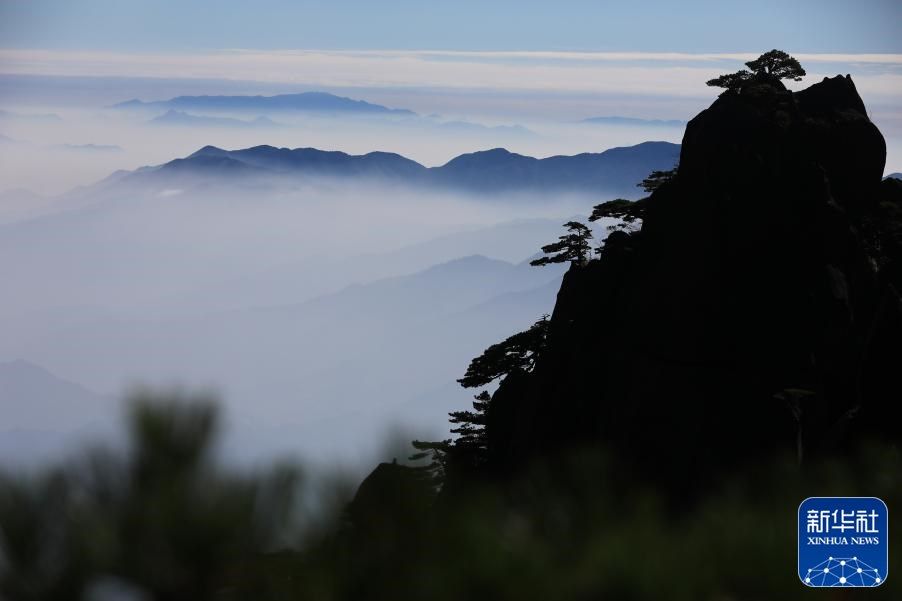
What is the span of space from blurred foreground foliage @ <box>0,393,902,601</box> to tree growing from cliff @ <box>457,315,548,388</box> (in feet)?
94.2

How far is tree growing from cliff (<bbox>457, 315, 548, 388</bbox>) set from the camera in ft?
109

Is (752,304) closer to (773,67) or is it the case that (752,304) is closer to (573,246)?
(773,67)

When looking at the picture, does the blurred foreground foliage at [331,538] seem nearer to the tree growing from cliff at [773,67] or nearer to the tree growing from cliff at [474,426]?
the tree growing from cliff at [773,67]

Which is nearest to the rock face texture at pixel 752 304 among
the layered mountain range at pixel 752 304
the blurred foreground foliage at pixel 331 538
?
the layered mountain range at pixel 752 304

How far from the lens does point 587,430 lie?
23.4 metres

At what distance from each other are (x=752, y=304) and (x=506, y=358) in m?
14.0

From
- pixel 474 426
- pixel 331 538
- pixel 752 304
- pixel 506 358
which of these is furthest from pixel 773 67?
pixel 331 538

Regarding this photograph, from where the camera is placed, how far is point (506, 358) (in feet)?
109

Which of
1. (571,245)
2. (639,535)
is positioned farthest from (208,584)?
Result: (571,245)

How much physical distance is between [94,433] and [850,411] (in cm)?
1852

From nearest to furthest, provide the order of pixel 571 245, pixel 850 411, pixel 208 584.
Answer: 1. pixel 208 584
2. pixel 850 411
3. pixel 571 245

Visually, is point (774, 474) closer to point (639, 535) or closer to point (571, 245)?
point (639, 535)

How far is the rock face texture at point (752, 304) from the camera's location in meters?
19.4

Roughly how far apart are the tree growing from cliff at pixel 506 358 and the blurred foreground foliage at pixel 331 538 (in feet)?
94.2
